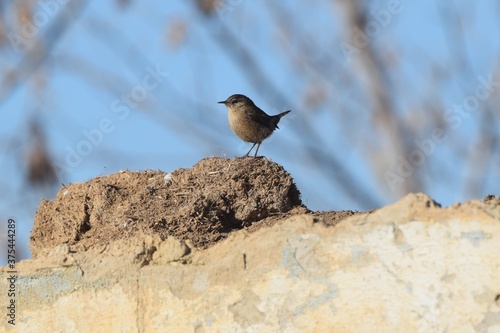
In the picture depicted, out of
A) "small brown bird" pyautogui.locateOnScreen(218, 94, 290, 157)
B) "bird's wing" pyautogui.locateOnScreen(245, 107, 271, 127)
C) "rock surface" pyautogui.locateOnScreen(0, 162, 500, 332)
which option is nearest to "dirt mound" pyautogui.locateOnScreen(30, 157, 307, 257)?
"rock surface" pyautogui.locateOnScreen(0, 162, 500, 332)

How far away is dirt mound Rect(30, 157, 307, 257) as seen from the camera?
4527 millimetres

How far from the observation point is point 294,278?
389 cm

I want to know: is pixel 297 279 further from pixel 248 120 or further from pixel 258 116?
pixel 258 116

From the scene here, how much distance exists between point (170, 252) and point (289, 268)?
0.62 meters

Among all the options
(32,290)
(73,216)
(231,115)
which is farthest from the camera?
(231,115)

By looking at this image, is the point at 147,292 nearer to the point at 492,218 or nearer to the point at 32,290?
the point at 32,290

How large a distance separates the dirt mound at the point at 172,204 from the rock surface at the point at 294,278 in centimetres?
15

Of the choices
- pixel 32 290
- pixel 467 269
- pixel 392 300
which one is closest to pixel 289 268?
pixel 392 300

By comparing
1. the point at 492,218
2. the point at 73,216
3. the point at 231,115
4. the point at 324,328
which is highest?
the point at 231,115

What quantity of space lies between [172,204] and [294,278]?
990 mm

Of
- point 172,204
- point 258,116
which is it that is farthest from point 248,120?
point 172,204

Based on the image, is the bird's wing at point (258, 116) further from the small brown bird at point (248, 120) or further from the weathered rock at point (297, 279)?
the weathered rock at point (297, 279)

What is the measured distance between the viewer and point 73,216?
4816 millimetres

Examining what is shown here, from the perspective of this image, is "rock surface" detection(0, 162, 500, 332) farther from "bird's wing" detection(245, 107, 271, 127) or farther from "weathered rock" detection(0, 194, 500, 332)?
"bird's wing" detection(245, 107, 271, 127)
